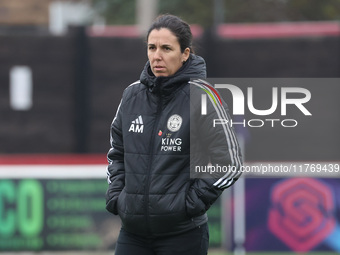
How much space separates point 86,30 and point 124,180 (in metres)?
4.97

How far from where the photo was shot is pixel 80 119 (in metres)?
8.85

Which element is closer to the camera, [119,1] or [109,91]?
[109,91]

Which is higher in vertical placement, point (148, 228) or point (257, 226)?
point (148, 228)

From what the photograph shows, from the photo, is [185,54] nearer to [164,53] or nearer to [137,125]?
[164,53]

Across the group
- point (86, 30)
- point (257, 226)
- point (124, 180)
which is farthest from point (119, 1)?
point (124, 180)

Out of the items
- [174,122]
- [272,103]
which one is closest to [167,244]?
[174,122]

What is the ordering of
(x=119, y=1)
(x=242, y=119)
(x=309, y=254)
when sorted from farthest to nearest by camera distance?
(x=119, y=1), (x=309, y=254), (x=242, y=119)

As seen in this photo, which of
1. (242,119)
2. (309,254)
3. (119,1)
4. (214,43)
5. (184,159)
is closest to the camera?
(184,159)

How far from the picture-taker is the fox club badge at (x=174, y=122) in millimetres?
3797

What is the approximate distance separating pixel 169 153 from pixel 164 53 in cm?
47

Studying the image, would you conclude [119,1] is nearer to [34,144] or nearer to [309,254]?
[34,144]

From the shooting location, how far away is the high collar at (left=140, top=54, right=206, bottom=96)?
3.82 meters

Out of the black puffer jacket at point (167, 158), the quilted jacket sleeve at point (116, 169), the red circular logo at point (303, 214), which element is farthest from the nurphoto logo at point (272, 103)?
the black puffer jacket at point (167, 158)

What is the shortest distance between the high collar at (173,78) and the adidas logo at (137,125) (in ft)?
0.48
